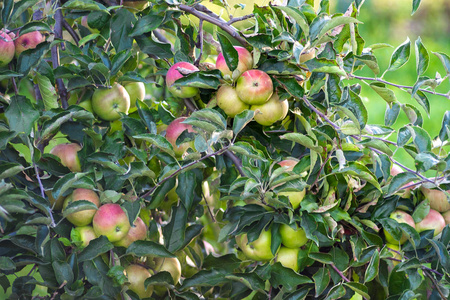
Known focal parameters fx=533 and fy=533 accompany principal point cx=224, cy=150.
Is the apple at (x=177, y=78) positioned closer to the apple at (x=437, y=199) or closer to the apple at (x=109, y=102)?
the apple at (x=109, y=102)

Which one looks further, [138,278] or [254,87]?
[138,278]

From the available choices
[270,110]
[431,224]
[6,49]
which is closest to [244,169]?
[270,110]

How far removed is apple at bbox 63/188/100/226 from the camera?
94cm

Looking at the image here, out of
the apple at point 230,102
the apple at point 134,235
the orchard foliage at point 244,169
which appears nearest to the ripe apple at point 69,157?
the orchard foliage at point 244,169

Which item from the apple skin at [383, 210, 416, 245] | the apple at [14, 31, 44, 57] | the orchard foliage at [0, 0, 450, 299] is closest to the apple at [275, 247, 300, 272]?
the orchard foliage at [0, 0, 450, 299]

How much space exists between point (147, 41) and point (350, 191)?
466 mm

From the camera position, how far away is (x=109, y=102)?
102 cm

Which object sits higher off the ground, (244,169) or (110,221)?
(244,169)

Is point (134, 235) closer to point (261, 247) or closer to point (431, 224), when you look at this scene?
point (261, 247)

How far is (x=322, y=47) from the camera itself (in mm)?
973

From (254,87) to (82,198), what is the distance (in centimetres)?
36

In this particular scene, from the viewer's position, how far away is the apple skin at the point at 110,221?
935 mm

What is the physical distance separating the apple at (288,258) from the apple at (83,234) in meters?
0.34

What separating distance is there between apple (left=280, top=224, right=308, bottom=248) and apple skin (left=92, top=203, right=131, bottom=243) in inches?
11.1
